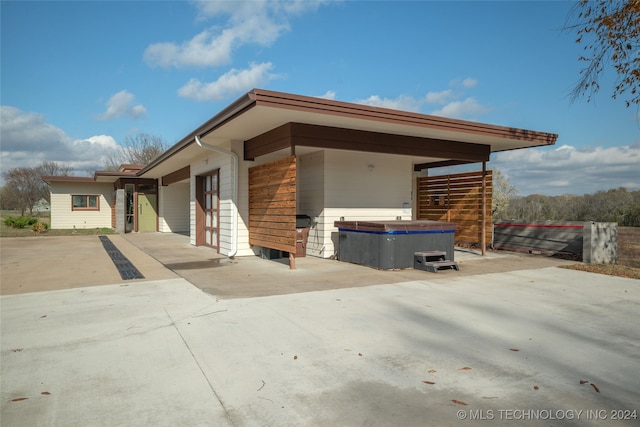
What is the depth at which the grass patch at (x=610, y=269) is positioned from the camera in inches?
304

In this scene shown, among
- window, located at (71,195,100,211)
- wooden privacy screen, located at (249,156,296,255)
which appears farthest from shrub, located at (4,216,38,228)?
wooden privacy screen, located at (249,156,296,255)

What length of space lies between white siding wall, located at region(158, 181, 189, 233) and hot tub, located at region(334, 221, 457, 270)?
14287 millimetres

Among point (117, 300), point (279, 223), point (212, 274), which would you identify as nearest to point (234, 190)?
point (279, 223)

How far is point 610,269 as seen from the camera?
8.30m

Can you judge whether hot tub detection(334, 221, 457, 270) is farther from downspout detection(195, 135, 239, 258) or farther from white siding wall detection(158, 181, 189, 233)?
white siding wall detection(158, 181, 189, 233)

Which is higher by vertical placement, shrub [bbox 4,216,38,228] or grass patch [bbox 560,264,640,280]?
shrub [bbox 4,216,38,228]

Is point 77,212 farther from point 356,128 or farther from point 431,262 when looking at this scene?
point 431,262

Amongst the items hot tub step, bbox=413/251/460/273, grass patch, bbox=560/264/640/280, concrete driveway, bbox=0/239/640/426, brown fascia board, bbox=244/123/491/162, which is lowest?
concrete driveway, bbox=0/239/640/426

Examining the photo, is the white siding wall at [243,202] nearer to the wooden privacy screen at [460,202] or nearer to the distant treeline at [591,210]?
the wooden privacy screen at [460,202]

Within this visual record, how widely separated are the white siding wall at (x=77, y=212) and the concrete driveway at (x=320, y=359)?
2100cm

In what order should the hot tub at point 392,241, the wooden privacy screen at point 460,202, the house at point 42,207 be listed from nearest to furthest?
the hot tub at point 392,241
the wooden privacy screen at point 460,202
the house at point 42,207

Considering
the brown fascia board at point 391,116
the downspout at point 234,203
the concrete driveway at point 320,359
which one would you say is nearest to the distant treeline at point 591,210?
the brown fascia board at point 391,116

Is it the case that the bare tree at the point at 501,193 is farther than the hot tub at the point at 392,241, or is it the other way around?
the bare tree at the point at 501,193

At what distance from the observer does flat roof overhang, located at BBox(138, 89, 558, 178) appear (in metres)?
6.87
